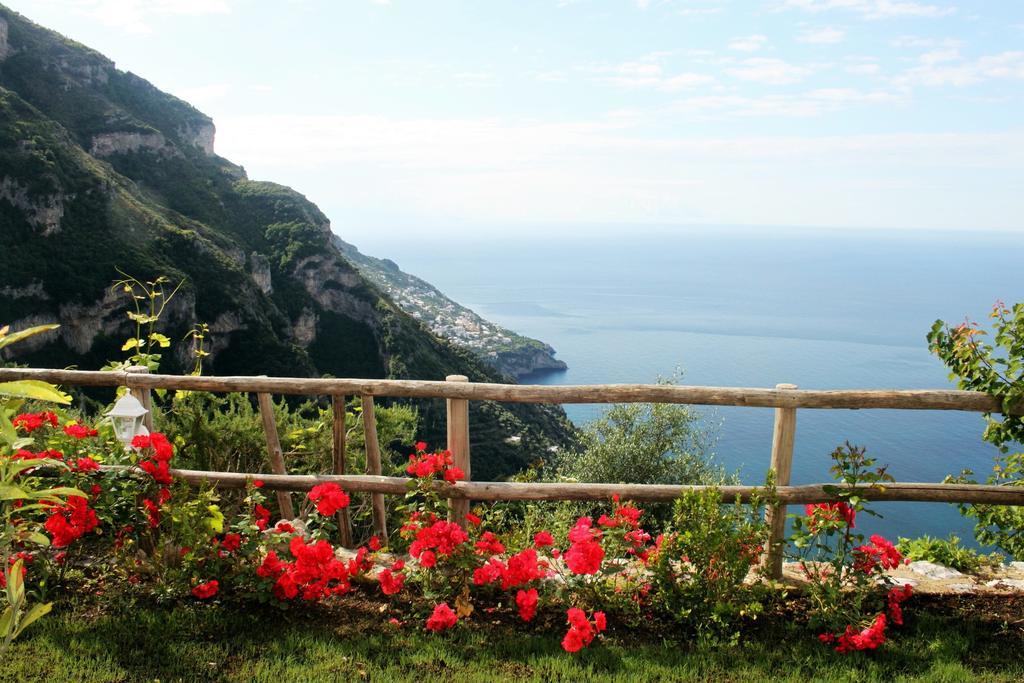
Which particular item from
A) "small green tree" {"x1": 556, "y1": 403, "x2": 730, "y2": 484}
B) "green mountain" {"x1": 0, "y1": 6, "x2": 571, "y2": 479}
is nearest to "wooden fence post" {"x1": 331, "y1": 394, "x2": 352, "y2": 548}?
"small green tree" {"x1": 556, "y1": 403, "x2": 730, "y2": 484}

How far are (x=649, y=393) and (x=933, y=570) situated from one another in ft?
7.96

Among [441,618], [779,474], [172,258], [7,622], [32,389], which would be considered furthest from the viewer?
[172,258]

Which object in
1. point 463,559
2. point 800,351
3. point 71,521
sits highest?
point 71,521

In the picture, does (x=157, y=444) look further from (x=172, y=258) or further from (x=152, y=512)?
(x=172, y=258)

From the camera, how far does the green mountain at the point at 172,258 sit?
56531 mm

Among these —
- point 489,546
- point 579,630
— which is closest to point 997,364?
point 579,630

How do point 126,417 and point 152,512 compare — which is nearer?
point 152,512

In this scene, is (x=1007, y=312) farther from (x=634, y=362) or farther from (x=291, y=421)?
(x=634, y=362)

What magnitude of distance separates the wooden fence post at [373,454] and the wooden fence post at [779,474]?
2500 millimetres

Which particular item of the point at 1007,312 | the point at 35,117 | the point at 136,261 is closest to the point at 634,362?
the point at 136,261

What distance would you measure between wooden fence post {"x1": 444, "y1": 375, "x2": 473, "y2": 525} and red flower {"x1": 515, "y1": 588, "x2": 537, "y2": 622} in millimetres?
747

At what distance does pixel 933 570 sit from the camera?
15.1ft

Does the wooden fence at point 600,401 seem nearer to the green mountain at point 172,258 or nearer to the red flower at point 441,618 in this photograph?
the red flower at point 441,618

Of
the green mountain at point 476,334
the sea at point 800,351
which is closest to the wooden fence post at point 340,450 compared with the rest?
the sea at point 800,351
